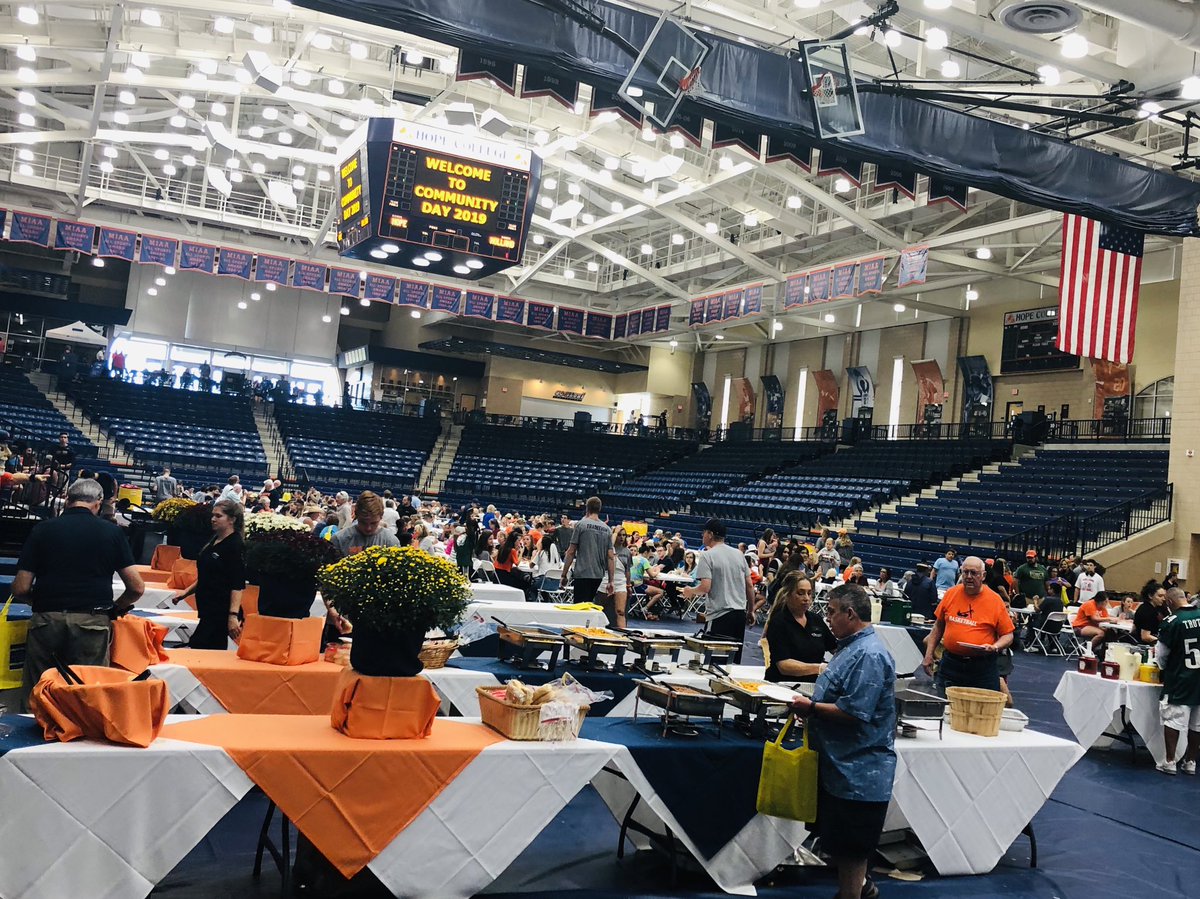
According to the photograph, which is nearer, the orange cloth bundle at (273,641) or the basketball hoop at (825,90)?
the orange cloth bundle at (273,641)

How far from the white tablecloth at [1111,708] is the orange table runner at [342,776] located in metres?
5.47

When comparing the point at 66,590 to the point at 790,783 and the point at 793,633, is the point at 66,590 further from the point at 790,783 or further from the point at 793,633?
the point at 793,633

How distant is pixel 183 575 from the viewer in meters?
6.96

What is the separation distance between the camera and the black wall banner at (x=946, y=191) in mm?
8547

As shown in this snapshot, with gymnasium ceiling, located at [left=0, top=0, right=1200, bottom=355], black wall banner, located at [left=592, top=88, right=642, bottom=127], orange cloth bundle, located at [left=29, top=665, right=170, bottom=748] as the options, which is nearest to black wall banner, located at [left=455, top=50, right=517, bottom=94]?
black wall banner, located at [left=592, top=88, right=642, bottom=127]

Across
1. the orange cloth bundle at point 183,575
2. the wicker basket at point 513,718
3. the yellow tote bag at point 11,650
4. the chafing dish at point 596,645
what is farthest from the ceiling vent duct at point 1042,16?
the yellow tote bag at point 11,650

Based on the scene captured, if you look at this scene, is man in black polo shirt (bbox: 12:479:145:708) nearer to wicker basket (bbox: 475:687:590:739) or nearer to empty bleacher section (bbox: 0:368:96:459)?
wicker basket (bbox: 475:687:590:739)

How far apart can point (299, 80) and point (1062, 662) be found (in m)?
14.5

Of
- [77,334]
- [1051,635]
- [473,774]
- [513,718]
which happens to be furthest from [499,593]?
→ [77,334]

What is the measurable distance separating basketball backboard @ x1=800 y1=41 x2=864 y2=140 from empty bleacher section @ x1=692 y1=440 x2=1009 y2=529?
15.2 m

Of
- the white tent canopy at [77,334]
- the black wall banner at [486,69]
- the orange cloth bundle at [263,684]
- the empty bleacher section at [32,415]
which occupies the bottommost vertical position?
the orange cloth bundle at [263,684]

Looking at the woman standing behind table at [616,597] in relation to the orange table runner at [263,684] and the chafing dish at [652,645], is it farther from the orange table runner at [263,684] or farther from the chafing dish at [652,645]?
the orange table runner at [263,684]

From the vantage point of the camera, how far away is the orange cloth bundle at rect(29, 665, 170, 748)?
3139 millimetres

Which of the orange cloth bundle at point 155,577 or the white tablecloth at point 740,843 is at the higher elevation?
the orange cloth bundle at point 155,577
